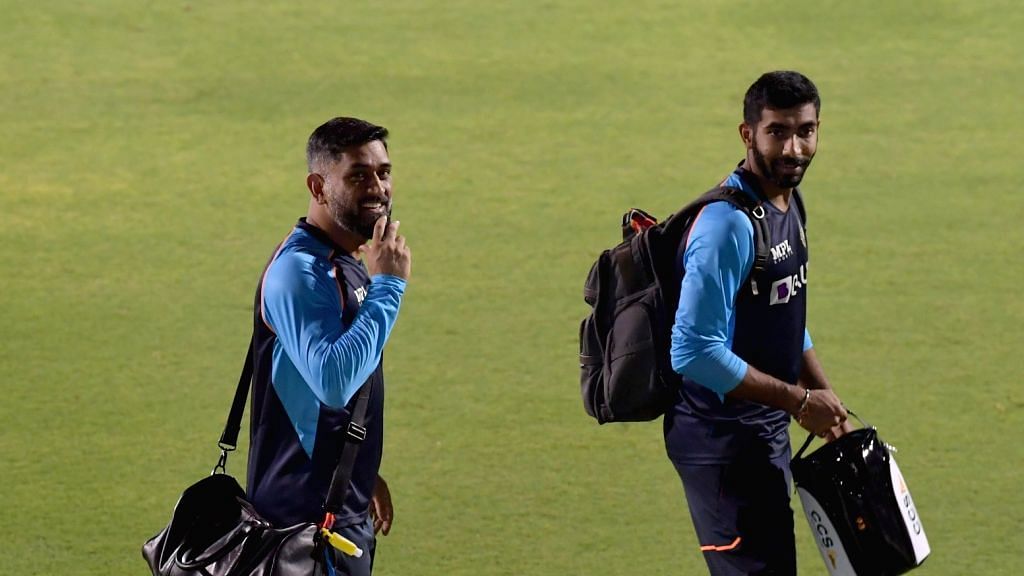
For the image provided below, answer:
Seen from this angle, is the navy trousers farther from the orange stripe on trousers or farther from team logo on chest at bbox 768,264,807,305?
team logo on chest at bbox 768,264,807,305

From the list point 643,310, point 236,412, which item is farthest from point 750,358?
point 236,412

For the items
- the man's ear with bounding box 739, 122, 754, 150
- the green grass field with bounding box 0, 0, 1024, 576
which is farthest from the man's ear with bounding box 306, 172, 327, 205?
the green grass field with bounding box 0, 0, 1024, 576

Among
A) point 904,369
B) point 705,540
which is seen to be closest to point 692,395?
point 705,540

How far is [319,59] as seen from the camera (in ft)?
35.9

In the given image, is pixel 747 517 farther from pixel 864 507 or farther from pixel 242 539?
pixel 242 539

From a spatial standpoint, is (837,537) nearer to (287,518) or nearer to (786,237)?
(786,237)

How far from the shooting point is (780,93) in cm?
430

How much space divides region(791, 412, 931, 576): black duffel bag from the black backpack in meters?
0.46

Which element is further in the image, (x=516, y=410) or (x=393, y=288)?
(x=516, y=410)

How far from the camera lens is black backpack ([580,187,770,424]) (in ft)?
14.0

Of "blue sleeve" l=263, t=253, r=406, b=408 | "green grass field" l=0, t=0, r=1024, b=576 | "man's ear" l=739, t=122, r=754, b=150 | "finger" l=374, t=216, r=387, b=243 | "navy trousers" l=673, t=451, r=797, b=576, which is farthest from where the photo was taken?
"green grass field" l=0, t=0, r=1024, b=576

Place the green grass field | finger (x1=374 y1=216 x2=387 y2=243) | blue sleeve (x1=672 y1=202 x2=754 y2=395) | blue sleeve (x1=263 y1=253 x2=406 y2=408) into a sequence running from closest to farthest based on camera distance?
blue sleeve (x1=263 y1=253 x2=406 y2=408) < finger (x1=374 y1=216 x2=387 y2=243) < blue sleeve (x1=672 y1=202 x2=754 y2=395) < the green grass field

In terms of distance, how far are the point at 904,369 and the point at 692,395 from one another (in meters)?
3.02

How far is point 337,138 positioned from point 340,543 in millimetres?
987
